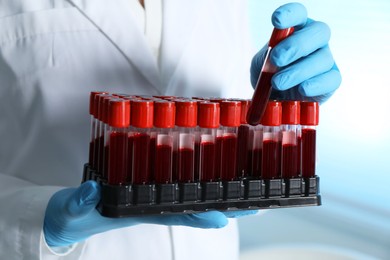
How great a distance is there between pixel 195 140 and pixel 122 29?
292mm

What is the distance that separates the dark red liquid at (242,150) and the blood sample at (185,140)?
10 cm

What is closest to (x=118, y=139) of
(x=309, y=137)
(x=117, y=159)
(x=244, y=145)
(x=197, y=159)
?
(x=117, y=159)

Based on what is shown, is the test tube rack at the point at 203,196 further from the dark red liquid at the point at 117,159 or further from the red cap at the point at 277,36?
the red cap at the point at 277,36

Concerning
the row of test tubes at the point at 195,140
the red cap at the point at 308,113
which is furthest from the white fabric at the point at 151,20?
the red cap at the point at 308,113

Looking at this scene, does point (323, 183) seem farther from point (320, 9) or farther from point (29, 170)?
point (29, 170)

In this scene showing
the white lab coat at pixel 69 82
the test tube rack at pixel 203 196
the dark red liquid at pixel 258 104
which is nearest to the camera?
the test tube rack at pixel 203 196

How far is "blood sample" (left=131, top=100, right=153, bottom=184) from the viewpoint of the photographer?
0.78 m

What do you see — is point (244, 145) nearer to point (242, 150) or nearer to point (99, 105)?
point (242, 150)

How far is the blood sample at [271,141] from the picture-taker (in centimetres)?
88

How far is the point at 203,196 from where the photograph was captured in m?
0.82

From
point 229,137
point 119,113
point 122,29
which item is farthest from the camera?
point 122,29

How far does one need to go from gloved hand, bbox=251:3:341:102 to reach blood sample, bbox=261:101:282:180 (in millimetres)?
40

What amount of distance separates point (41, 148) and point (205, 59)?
14.9 inches

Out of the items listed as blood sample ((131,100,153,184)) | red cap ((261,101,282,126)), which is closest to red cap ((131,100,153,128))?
blood sample ((131,100,153,184))
